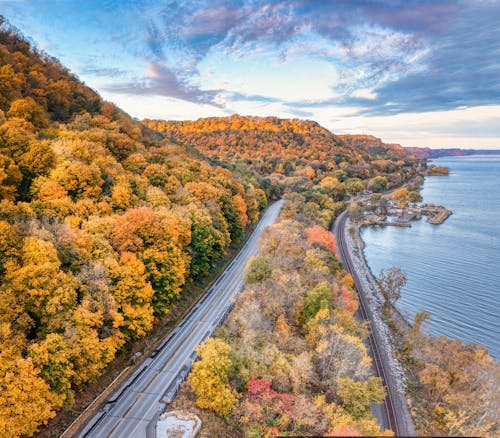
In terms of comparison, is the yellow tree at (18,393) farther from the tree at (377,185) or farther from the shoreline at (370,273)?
the tree at (377,185)

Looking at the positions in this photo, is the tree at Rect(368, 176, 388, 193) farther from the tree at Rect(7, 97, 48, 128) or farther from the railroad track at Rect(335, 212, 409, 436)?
the tree at Rect(7, 97, 48, 128)

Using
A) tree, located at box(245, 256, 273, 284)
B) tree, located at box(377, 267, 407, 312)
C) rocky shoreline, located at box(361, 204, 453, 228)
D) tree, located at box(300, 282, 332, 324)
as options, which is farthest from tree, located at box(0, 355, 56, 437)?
rocky shoreline, located at box(361, 204, 453, 228)

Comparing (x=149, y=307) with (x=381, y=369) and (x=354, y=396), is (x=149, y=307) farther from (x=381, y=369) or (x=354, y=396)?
(x=381, y=369)

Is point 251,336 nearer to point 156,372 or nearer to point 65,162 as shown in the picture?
point 156,372

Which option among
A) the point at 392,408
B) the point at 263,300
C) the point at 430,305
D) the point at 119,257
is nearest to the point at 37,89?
the point at 119,257

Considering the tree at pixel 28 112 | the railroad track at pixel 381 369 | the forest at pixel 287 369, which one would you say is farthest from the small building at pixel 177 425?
the tree at pixel 28 112
